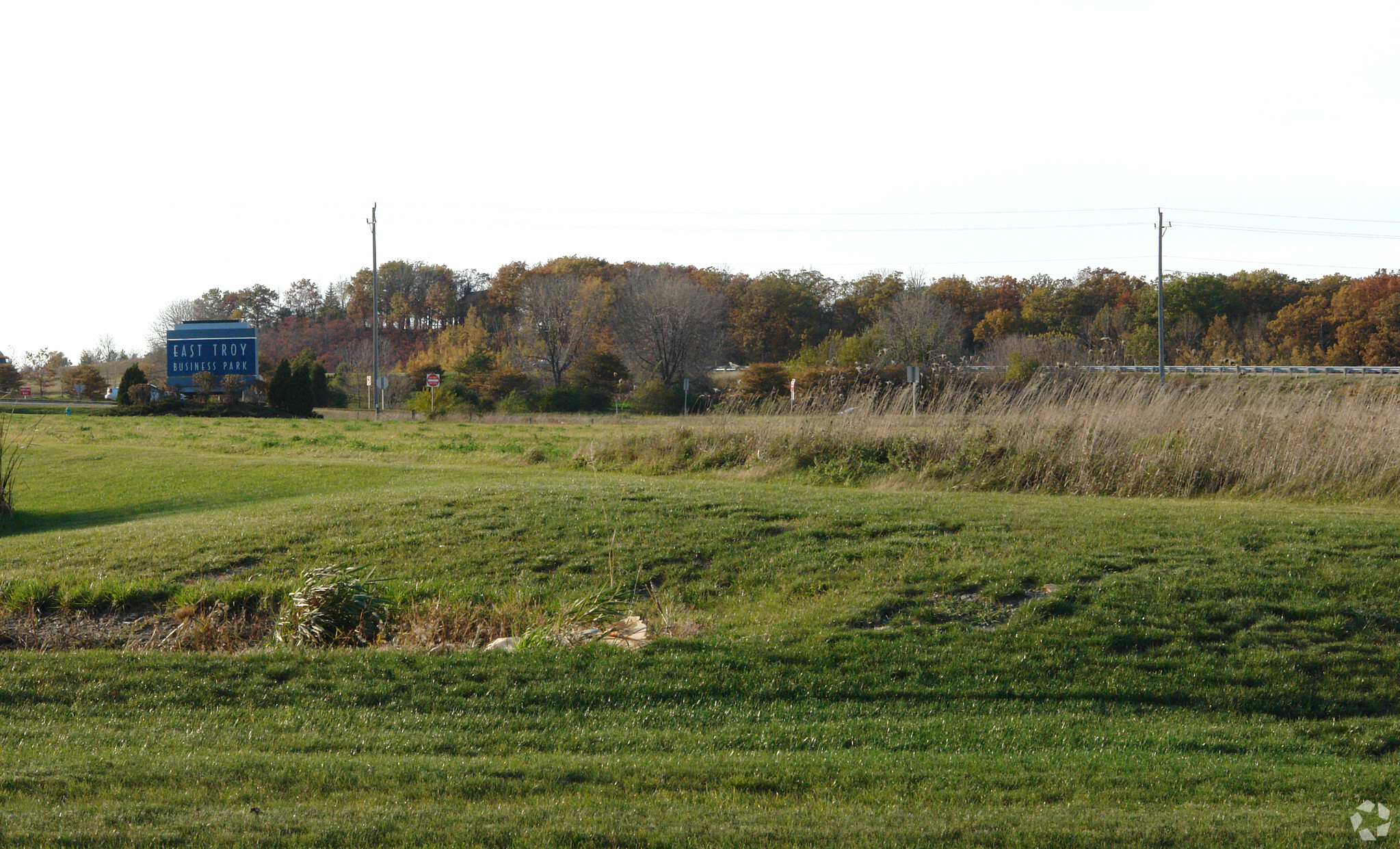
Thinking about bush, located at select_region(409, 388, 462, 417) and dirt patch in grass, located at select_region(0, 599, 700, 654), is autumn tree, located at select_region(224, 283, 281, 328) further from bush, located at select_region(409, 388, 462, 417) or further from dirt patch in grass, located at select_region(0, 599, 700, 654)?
dirt patch in grass, located at select_region(0, 599, 700, 654)

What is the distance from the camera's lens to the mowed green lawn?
437cm

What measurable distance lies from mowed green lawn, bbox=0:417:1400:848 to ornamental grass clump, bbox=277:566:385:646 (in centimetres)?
75

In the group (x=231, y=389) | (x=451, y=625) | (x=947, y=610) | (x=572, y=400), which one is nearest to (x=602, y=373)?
(x=572, y=400)

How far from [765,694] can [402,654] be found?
2713mm

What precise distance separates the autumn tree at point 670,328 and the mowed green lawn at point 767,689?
50655 mm

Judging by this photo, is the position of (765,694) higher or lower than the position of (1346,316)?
lower

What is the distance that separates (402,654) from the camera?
7.31 meters

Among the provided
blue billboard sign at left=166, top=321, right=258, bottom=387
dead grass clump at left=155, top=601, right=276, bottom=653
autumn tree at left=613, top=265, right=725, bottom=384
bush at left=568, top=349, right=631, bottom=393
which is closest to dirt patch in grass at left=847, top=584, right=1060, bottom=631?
dead grass clump at left=155, top=601, right=276, bottom=653

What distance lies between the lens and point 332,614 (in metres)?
8.85

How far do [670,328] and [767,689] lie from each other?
2256 inches

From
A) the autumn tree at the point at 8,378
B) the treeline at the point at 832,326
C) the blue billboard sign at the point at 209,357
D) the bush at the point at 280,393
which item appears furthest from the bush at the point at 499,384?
the autumn tree at the point at 8,378

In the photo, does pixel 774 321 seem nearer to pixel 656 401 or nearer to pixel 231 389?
pixel 656 401

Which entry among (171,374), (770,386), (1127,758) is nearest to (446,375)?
(171,374)

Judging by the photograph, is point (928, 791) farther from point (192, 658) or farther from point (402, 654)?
point (192, 658)
